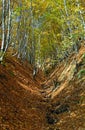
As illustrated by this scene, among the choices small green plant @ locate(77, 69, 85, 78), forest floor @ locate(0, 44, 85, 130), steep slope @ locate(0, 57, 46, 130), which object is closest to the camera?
steep slope @ locate(0, 57, 46, 130)

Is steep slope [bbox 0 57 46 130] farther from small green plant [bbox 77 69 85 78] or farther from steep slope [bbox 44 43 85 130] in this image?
small green plant [bbox 77 69 85 78]

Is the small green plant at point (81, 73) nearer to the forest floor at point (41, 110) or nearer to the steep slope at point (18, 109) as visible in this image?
the forest floor at point (41, 110)

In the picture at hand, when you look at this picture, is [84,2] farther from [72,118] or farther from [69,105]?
[72,118]

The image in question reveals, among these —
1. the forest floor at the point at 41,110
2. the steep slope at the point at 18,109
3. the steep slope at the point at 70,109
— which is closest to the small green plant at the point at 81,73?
the steep slope at the point at 70,109

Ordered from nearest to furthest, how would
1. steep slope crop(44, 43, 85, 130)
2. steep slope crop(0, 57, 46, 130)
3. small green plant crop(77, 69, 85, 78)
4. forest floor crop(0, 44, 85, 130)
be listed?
steep slope crop(0, 57, 46, 130) < forest floor crop(0, 44, 85, 130) < steep slope crop(44, 43, 85, 130) < small green plant crop(77, 69, 85, 78)

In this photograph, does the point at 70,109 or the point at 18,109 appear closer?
the point at 18,109

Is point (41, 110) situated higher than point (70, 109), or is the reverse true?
point (70, 109)

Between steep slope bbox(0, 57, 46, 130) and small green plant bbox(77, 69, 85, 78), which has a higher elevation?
small green plant bbox(77, 69, 85, 78)

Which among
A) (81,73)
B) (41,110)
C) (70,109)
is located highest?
(81,73)

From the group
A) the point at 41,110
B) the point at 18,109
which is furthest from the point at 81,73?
the point at 18,109

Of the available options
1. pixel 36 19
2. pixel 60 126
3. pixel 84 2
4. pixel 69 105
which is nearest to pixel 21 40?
pixel 36 19

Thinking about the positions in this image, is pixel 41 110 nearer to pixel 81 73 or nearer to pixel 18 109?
pixel 18 109

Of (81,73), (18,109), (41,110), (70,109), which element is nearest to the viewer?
(18,109)

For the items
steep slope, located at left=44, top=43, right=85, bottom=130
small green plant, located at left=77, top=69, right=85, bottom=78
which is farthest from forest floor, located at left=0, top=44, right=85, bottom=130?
small green plant, located at left=77, top=69, right=85, bottom=78
